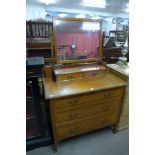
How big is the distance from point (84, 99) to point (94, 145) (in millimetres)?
673

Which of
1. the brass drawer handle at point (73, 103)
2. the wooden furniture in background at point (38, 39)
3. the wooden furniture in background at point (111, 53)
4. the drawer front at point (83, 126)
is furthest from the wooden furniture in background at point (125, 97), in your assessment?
the wooden furniture in background at point (38, 39)

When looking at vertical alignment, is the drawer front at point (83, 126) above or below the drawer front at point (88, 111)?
below

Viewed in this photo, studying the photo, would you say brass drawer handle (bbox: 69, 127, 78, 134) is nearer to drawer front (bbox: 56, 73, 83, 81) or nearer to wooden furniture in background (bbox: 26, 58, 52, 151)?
wooden furniture in background (bbox: 26, 58, 52, 151)

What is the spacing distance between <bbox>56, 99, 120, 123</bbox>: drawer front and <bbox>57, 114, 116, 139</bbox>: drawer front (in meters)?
0.08

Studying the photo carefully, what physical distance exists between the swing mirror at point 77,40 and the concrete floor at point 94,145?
3.32ft

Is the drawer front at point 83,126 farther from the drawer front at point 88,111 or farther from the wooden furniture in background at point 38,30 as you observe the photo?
the wooden furniture in background at point 38,30

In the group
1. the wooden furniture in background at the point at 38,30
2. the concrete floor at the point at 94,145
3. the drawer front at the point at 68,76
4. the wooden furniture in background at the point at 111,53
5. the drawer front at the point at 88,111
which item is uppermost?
the wooden furniture in background at the point at 38,30

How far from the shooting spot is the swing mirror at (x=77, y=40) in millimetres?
1546

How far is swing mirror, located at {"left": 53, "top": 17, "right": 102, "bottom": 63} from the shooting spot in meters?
1.55

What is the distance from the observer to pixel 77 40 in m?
1.65

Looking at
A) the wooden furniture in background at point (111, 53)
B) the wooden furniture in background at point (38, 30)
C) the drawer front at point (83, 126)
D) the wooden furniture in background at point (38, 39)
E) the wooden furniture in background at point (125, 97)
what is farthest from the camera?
the wooden furniture in background at point (111, 53)

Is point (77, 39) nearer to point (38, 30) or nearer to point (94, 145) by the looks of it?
point (94, 145)

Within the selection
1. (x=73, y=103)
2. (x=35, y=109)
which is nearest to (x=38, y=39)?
(x=35, y=109)

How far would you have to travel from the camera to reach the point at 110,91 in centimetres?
149
